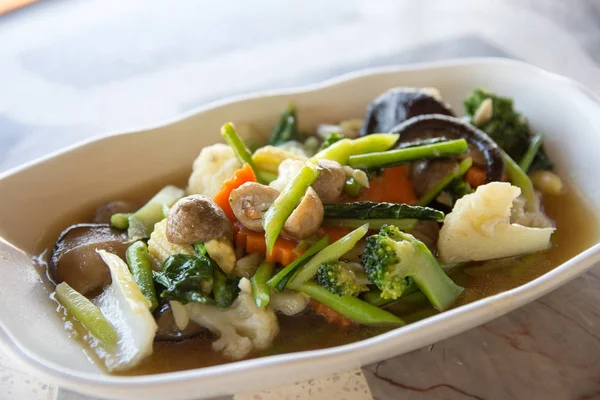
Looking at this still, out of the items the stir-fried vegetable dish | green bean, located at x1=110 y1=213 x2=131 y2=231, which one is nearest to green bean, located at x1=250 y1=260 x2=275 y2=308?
the stir-fried vegetable dish

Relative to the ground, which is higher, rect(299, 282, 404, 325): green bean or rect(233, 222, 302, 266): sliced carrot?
rect(233, 222, 302, 266): sliced carrot

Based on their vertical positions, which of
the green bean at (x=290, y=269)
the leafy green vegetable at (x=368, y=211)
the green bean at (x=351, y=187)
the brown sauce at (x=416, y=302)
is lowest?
A: the brown sauce at (x=416, y=302)

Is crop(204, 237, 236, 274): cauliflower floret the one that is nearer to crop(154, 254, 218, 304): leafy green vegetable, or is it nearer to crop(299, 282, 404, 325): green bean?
crop(154, 254, 218, 304): leafy green vegetable

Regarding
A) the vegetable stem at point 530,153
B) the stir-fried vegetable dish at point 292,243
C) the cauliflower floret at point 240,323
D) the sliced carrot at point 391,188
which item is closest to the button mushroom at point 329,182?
the stir-fried vegetable dish at point 292,243

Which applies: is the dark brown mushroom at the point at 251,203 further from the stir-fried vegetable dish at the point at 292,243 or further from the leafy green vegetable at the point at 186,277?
the leafy green vegetable at the point at 186,277

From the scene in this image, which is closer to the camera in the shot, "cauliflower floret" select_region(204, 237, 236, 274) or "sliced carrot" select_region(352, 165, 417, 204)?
"cauliflower floret" select_region(204, 237, 236, 274)

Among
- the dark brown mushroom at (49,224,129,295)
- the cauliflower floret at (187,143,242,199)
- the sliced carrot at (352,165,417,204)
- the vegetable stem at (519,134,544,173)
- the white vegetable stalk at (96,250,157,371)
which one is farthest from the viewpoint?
the vegetable stem at (519,134,544,173)

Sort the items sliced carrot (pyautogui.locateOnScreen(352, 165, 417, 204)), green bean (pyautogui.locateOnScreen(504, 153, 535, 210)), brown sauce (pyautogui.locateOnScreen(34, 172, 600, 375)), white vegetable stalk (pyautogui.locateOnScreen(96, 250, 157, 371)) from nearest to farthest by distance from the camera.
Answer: white vegetable stalk (pyautogui.locateOnScreen(96, 250, 157, 371)) < brown sauce (pyautogui.locateOnScreen(34, 172, 600, 375)) < sliced carrot (pyautogui.locateOnScreen(352, 165, 417, 204)) < green bean (pyautogui.locateOnScreen(504, 153, 535, 210))

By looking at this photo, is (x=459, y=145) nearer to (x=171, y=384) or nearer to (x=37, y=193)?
(x=171, y=384)
